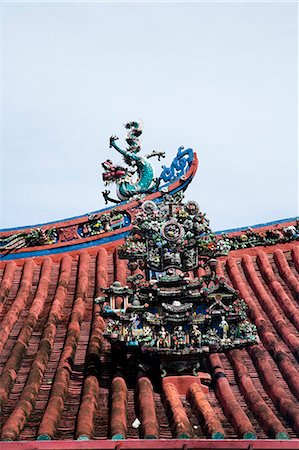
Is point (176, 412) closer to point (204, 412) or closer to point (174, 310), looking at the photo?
point (204, 412)

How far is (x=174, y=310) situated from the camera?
6.29m

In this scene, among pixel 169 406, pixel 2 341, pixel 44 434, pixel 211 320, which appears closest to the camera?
pixel 44 434

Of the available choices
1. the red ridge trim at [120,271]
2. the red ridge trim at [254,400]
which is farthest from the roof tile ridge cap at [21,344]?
the red ridge trim at [254,400]

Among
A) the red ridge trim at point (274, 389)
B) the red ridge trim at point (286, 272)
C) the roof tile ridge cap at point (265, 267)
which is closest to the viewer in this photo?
the red ridge trim at point (274, 389)

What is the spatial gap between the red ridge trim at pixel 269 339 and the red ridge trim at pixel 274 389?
0.12m

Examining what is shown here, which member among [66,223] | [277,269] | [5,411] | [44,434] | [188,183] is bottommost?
[44,434]

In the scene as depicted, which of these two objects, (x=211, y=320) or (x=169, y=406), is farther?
(x=211, y=320)

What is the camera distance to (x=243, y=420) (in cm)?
533

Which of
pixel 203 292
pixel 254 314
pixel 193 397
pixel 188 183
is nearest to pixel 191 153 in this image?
pixel 188 183

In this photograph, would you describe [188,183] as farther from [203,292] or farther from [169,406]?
[169,406]

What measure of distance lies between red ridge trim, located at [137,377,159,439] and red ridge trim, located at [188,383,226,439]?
1.18 feet

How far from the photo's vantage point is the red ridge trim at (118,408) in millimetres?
5066

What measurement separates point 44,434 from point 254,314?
353 cm

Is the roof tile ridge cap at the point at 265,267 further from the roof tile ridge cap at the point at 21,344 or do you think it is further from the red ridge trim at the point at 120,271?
the roof tile ridge cap at the point at 21,344
